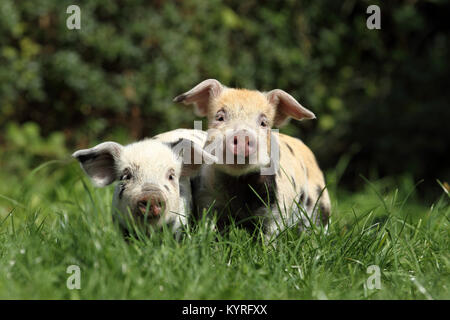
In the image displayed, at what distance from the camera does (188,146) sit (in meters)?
4.11

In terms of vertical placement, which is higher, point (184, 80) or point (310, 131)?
point (184, 80)

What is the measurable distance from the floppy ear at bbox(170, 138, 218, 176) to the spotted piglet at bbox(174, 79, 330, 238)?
114 mm

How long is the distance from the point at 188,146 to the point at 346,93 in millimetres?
6165

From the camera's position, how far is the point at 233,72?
8578mm

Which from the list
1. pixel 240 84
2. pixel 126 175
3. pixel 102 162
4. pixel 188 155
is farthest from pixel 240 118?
pixel 240 84

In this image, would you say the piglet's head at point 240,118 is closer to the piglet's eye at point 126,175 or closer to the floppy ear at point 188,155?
the floppy ear at point 188,155

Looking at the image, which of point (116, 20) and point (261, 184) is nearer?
point (261, 184)

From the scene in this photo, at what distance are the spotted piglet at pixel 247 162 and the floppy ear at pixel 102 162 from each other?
0.59m

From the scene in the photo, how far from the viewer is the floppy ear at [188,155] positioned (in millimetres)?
4043

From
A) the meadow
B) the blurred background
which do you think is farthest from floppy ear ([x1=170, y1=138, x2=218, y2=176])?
the blurred background
